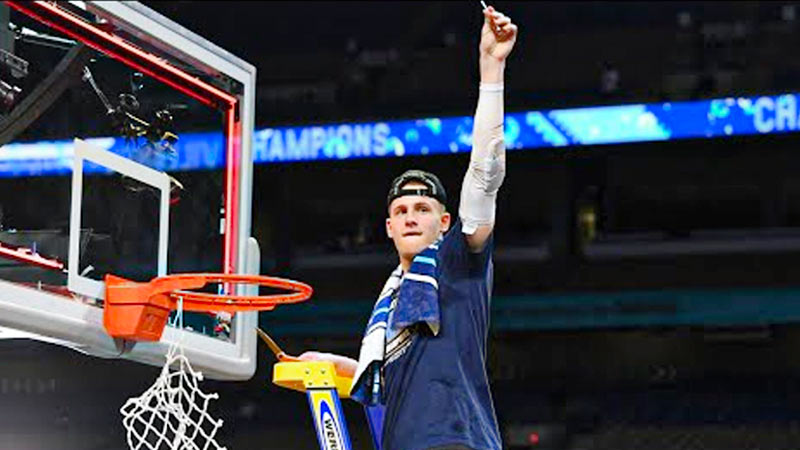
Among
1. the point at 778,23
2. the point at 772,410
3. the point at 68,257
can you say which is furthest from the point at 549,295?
the point at 68,257

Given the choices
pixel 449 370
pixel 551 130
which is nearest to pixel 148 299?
pixel 449 370

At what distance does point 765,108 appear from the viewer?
811cm

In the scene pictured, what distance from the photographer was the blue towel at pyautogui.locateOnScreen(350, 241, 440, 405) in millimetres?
2512

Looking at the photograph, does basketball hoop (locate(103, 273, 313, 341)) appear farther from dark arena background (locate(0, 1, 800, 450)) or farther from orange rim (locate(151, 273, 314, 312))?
dark arena background (locate(0, 1, 800, 450))

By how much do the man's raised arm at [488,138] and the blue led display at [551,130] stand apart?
596 cm

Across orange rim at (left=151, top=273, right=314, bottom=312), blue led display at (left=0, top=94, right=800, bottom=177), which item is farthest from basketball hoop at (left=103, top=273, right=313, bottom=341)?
blue led display at (left=0, top=94, right=800, bottom=177)

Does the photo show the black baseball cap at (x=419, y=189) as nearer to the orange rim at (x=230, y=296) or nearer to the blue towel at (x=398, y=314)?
the blue towel at (x=398, y=314)

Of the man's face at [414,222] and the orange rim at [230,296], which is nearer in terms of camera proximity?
the man's face at [414,222]

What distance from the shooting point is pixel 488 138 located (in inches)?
95.6

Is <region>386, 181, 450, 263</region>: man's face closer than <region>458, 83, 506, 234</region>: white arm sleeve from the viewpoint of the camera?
No

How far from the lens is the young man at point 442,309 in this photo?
96.3 inches

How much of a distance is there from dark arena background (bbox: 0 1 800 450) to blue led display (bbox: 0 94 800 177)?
0.01 m

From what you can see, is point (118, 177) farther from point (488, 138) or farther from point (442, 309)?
point (488, 138)

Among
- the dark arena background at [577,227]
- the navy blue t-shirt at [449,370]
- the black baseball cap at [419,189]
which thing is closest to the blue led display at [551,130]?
the dark arena background at [577,227]
